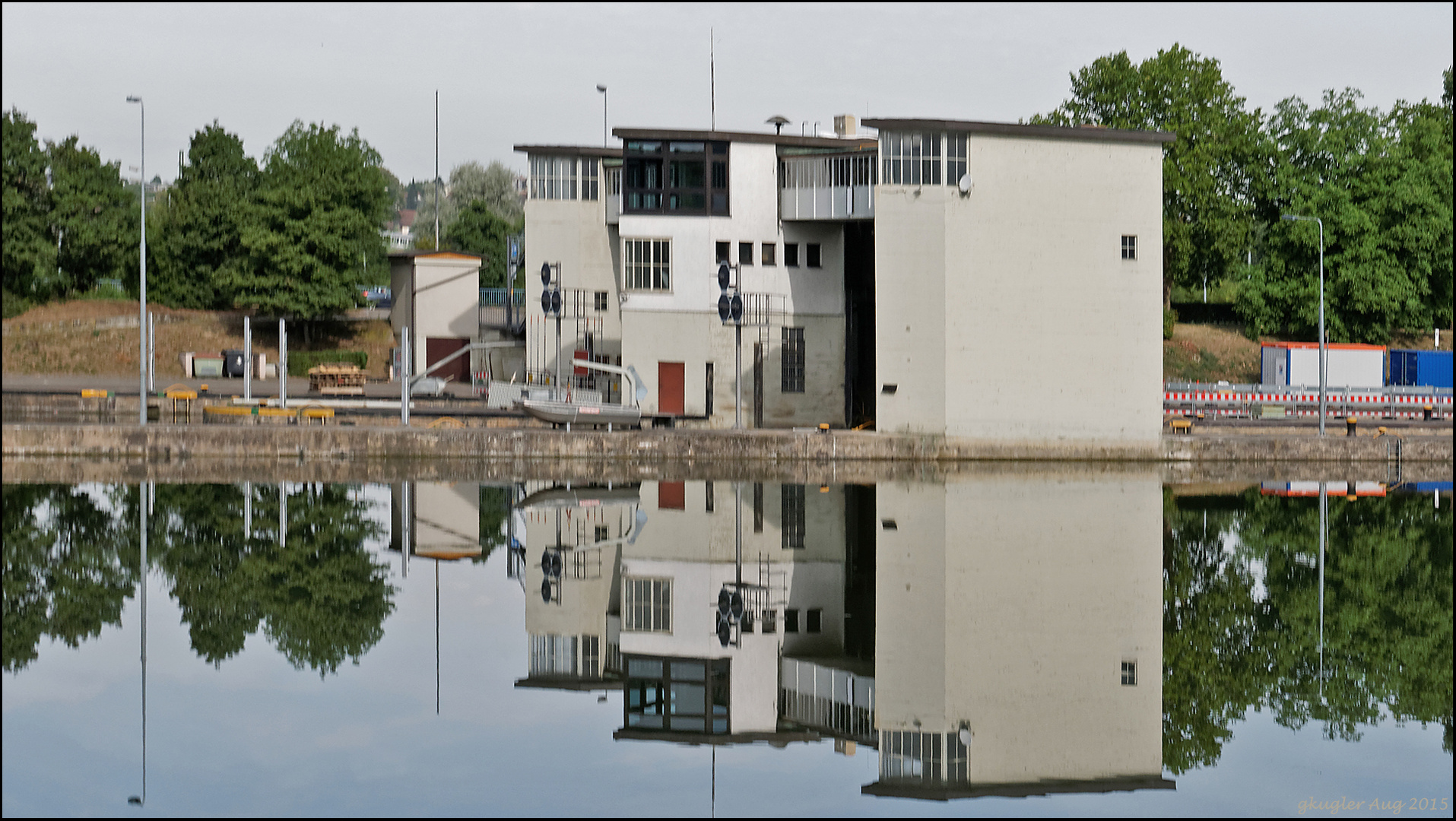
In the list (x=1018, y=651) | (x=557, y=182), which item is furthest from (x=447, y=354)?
(x=1018, y=651)

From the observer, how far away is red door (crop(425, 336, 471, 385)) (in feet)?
203

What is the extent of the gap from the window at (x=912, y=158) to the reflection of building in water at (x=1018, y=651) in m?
12.5

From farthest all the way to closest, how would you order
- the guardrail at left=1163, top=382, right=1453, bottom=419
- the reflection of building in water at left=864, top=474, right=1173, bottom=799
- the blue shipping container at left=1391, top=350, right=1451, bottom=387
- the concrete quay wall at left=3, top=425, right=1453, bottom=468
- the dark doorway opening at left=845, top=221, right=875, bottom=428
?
the blue shipping container at left=1391, top=350, right=1451, bottom=387 → the guardrail at left=1163, top=382, right=1453, bottom=419 → the dark doorway opening at left=845, top=221, right=875, bottom=428 → the concrete quay wall at left=3, top=425, right=1453, bottom=468 → the reflection of building in water at left=864, top=474, right=1173, bottom=799

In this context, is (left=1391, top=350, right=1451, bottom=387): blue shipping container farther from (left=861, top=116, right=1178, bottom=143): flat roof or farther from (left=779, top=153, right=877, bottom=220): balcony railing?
(left=779, top=153, right=877, bottom=220): balcony railing

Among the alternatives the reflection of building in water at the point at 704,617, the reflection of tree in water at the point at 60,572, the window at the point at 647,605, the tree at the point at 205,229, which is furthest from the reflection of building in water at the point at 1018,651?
the tree at the point at 205,229

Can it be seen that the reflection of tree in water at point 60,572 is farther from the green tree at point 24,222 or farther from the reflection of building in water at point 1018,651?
the green tree at point 24,222

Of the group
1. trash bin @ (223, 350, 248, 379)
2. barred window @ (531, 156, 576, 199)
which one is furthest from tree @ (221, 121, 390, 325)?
barred window @ (531, 156, 576, 199)

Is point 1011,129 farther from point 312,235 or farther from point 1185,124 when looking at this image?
point 312,235

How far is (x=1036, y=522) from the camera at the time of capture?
2692cm

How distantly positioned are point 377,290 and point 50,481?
54432 millimetres

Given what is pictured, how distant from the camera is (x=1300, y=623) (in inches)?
743

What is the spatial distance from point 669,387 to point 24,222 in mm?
37509

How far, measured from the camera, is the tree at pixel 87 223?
68250 millimetres

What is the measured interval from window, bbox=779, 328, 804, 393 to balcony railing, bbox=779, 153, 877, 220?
11.0 ft
